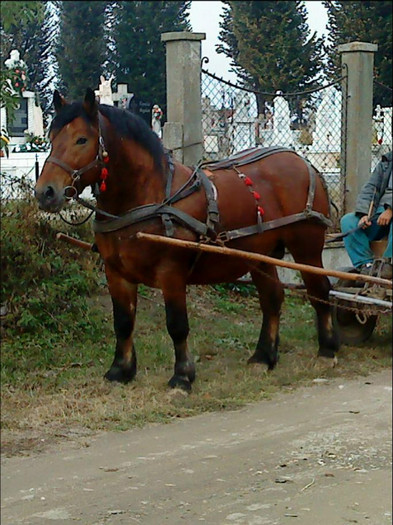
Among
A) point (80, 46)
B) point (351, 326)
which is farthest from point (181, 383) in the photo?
point (80, 46)

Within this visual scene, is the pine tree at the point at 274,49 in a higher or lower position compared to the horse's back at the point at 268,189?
higher

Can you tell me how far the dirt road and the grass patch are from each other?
0.31 meters

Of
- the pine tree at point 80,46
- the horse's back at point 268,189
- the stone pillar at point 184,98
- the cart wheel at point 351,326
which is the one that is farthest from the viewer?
the stone pillar at point 184,98

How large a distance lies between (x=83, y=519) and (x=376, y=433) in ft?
7.41

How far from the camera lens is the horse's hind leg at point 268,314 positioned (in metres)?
7.36

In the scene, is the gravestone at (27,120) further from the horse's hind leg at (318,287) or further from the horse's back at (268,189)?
the horse's hind leg at (318,287)

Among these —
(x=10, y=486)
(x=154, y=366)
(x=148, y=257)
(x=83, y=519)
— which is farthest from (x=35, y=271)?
(x=83, y=519)

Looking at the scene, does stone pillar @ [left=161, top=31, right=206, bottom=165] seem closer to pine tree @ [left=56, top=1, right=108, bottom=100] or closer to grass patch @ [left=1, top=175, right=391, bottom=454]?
grass patch @ [left=1, top=175, right=391, bottom=454]

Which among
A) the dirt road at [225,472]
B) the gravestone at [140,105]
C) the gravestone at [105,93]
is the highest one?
the gravestone at [105,93]

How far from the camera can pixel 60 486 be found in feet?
16.0

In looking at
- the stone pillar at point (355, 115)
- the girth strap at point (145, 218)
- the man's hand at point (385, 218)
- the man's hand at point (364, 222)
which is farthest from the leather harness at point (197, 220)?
the stone pillar at point (355, 115)

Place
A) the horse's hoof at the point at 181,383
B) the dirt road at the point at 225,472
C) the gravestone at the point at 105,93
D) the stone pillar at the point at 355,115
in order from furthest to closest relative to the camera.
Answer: the stone pillar at the point at 355,115 → the gravestone at the point at 105,93 → the horse's hoof at the point at 181,383 → the dirt road at the point at 225,472

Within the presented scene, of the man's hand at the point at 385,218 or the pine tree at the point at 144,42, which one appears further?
the man's hand at the point at 385,218

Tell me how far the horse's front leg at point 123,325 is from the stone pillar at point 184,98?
2.84 meters
